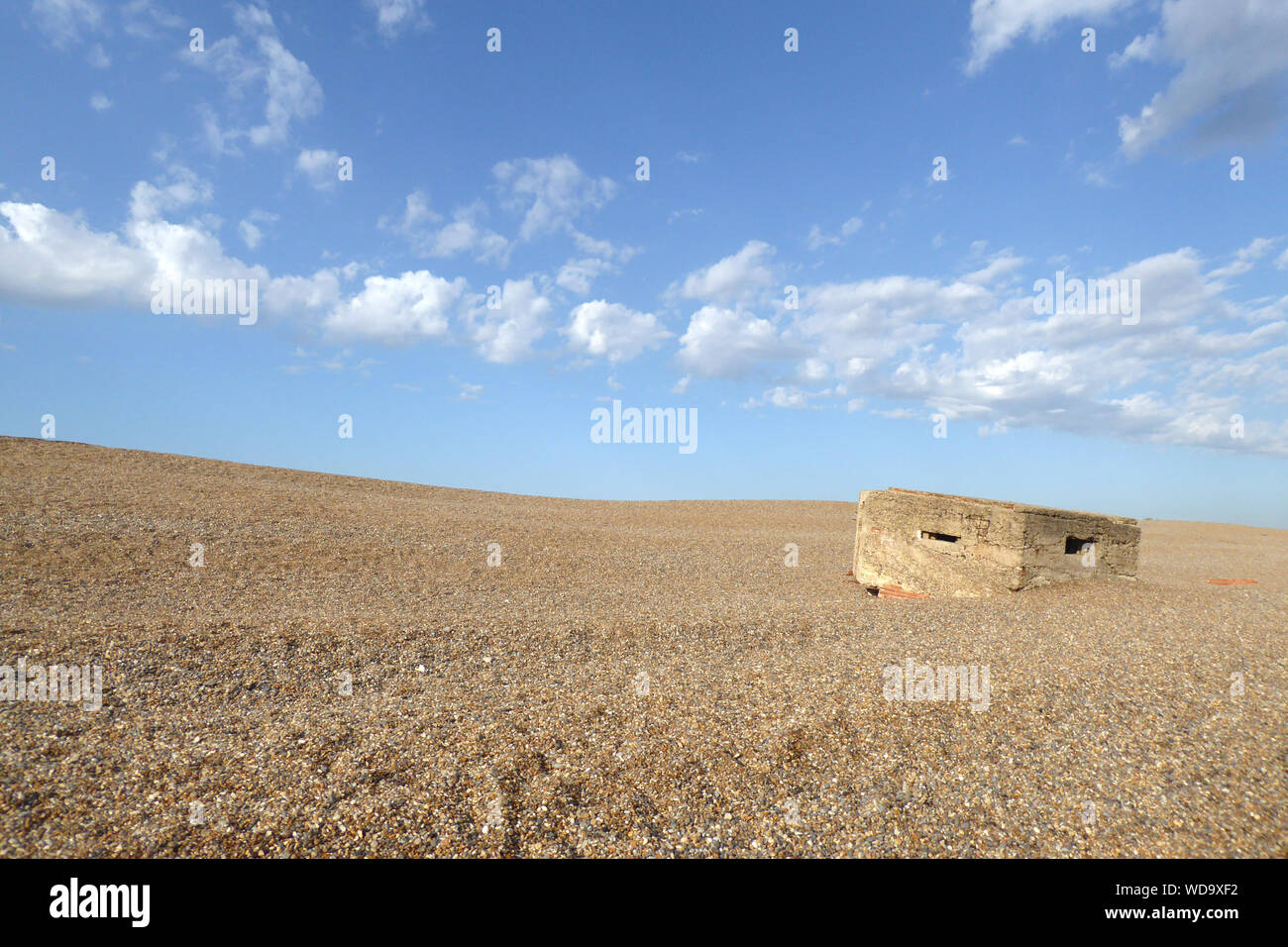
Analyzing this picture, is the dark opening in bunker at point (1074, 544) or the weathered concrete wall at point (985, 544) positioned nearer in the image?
the weathered concrete wall at point (985, 544)

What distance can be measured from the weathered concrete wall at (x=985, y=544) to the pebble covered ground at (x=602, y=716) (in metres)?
0.60

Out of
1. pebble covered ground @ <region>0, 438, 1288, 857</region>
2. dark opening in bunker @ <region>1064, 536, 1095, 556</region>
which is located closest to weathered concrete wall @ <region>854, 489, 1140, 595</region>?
dark opening in bunker @ <region>1064, 536, 1095, 556</region>

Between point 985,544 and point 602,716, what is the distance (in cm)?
919

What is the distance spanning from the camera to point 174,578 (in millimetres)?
11727

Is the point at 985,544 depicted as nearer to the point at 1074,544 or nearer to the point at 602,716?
the point at 1074,544

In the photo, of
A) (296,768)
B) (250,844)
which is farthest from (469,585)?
(250,844)

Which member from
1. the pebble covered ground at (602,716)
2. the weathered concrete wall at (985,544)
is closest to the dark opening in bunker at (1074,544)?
the weathered concrete wall at (985,544)

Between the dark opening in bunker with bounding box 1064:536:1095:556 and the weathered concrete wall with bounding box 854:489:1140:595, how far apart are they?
20 mm

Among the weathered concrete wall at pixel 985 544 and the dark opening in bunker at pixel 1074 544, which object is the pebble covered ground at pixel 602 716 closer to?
the weathered concrete wall at pixel 985 544

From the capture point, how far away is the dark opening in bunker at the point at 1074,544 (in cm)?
1206

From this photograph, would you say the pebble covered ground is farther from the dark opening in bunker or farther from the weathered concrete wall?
the dark opening in bunker
